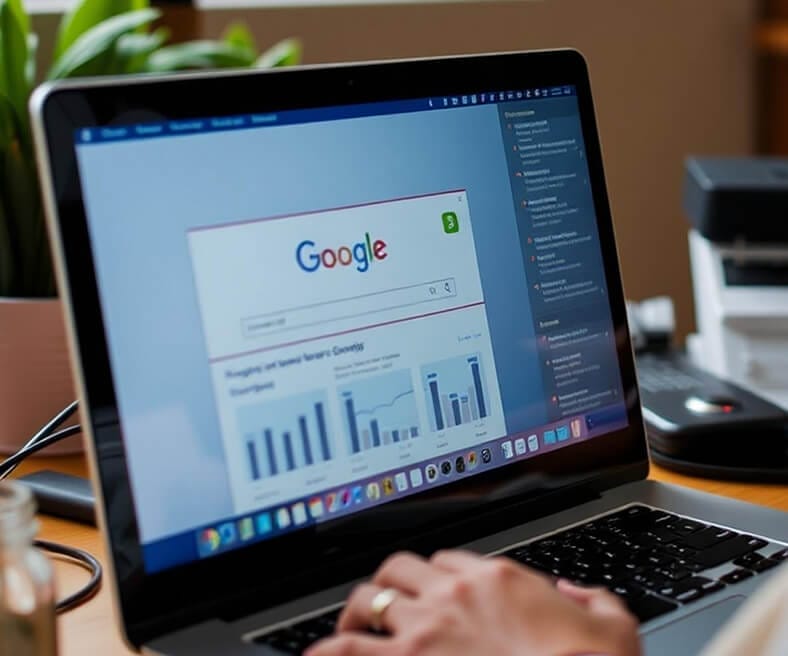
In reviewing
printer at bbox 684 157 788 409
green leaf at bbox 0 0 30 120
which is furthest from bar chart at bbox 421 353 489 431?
printer at bbox 684 157 788 409

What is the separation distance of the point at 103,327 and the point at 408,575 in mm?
212

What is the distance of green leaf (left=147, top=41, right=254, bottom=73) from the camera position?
4.32 feet

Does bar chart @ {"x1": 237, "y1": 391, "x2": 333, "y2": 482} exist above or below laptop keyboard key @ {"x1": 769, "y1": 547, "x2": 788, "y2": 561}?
above

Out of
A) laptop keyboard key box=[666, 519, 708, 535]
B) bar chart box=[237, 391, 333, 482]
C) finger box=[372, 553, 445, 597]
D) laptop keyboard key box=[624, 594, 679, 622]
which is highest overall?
bar chart box=[237, 391, 333, 482]

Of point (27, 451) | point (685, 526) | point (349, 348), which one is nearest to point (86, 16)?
point (27, 451)

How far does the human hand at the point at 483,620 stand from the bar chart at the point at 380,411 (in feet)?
0.49

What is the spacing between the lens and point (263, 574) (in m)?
0.74

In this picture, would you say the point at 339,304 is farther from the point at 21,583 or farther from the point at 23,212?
the point at 23,212

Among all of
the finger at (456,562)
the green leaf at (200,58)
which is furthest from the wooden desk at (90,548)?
the green leaf at (200,58)

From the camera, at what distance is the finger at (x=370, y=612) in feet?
2.10

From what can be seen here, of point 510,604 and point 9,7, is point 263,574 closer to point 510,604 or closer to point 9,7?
point 510,604

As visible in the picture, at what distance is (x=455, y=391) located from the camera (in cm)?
85

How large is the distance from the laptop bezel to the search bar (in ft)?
0.34

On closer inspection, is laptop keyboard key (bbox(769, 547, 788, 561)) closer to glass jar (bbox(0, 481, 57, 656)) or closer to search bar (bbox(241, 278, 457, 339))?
search bar (bbox(241, 278, 457, 339))
